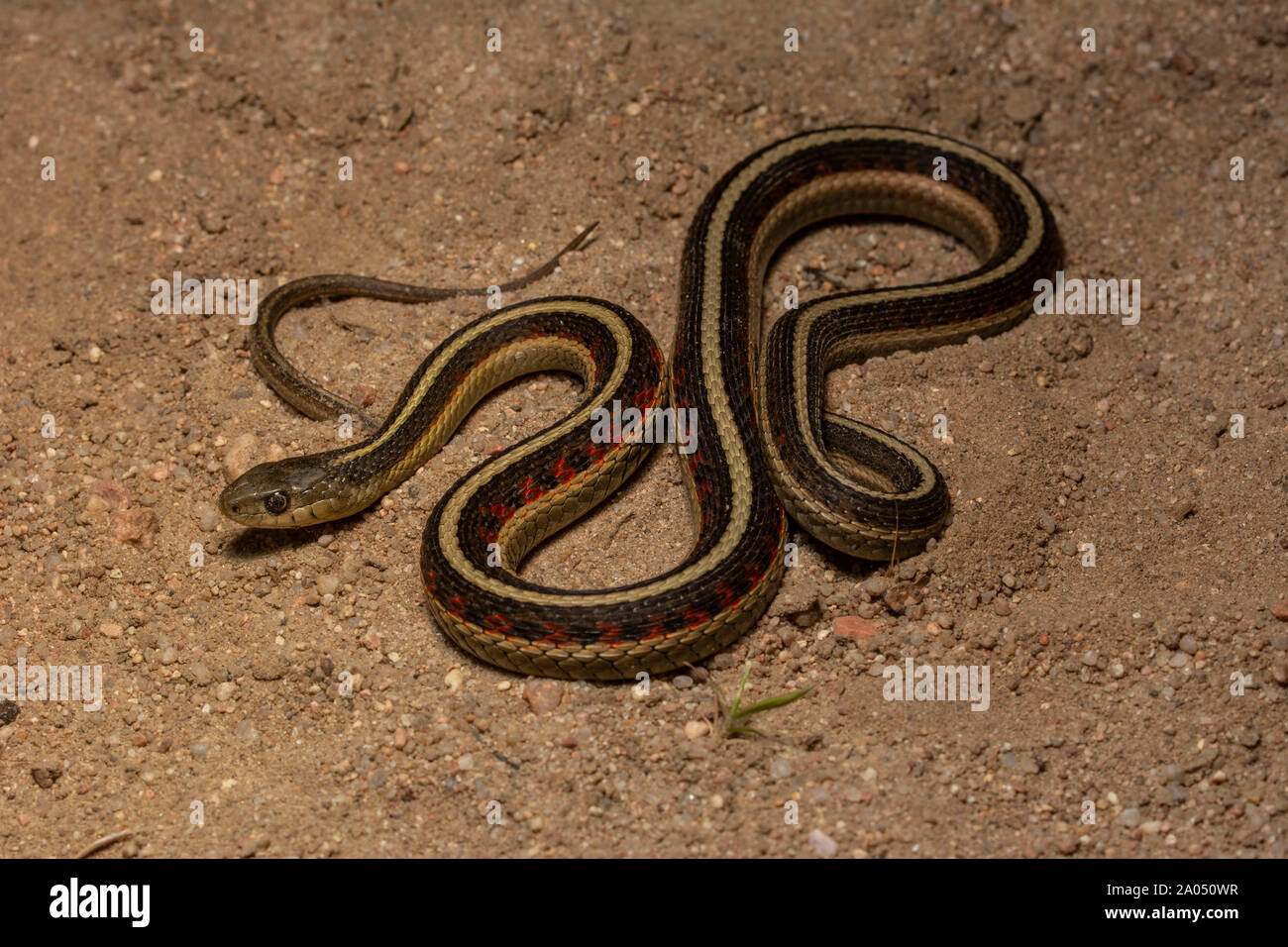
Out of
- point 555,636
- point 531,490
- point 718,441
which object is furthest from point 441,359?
point 555,636

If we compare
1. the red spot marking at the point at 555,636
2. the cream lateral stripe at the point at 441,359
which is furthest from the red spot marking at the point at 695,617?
the cream lateral stripe at the point at 441,359

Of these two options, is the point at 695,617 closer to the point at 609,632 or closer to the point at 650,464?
the point at 609,632

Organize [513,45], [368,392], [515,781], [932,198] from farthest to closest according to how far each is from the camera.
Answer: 1. [513,45]
2. [932,198]
3. [368,392]
4. [515,781]

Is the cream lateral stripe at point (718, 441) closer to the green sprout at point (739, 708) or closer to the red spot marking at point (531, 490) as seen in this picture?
the red spot marking at point (531, 490)

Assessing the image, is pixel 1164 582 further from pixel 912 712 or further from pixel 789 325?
pixel 789 325

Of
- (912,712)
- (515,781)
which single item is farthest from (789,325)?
(515,781)

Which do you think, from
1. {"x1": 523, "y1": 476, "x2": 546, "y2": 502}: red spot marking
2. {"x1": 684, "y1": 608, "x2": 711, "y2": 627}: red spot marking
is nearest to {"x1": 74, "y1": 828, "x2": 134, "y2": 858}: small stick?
{"x1": 523, "y1": 476, "x2": 546, "y2": 502}: red spot marking
